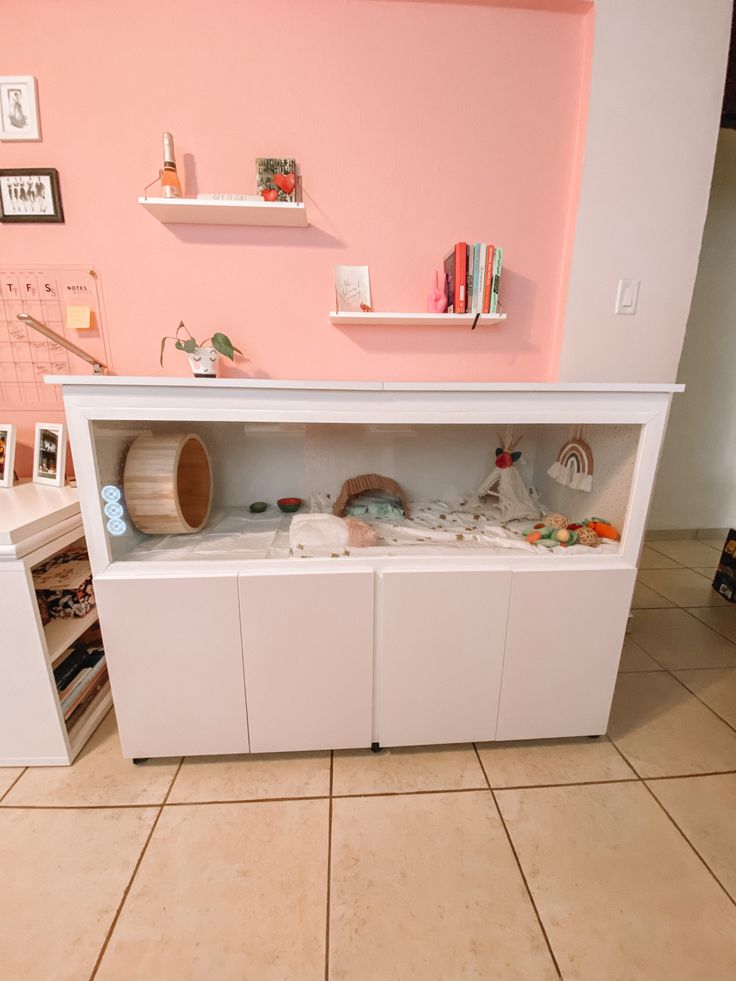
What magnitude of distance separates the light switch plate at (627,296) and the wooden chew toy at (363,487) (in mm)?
1119

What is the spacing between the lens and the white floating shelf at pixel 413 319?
1.44 m

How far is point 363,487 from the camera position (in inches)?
56.7

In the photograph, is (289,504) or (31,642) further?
(289,504)

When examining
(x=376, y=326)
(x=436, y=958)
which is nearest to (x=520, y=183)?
(x=376, y=326)

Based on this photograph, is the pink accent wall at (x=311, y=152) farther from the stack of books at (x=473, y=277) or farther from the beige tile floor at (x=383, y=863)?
the beige tile floor at (x=383, y=863)

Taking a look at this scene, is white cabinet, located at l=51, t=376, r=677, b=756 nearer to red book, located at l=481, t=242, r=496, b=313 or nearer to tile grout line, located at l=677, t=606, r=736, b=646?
red book, located at l=481, t=242, r=496, b=313

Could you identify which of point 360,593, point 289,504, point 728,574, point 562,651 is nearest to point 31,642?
point 289,504

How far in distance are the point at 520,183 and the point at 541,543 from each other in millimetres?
1320

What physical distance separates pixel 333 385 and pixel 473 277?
787 mm

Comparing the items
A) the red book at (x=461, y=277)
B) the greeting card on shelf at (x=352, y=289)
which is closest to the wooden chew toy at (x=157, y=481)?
the greeting card on shelf at (x=352, y=289)

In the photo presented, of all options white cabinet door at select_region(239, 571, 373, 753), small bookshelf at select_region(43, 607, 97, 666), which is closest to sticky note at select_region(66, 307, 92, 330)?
small bookshelf at select_region(43, 607, 97, 666)

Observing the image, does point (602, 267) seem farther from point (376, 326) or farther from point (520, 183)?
point (376, 326)

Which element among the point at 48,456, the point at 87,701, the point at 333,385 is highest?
the point at 333,385

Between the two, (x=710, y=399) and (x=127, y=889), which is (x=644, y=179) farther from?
(x=127, y=889)
